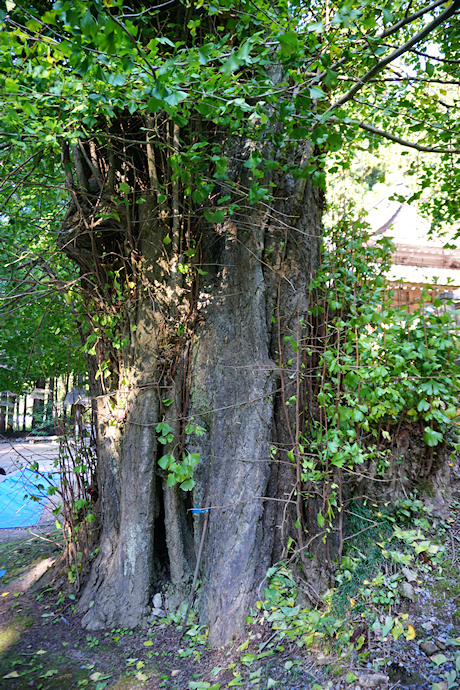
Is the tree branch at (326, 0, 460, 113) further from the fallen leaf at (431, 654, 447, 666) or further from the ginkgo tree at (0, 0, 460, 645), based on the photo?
the fallen leaf at (431, 654, 447, 666)

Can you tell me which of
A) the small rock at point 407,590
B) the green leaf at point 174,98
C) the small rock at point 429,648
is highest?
the green leaf at point 174,98

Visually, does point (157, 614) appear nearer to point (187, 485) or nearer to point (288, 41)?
point (187, 485)

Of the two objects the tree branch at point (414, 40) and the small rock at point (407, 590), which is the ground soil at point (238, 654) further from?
the tree branch at point (414, 40)

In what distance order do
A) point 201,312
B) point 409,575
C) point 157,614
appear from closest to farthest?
point 409,575 < point 157,614 < point 201,312

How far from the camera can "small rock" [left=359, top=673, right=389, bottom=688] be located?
253 centimetres

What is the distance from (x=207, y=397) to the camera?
3764 mm

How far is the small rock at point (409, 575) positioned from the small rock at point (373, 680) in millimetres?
693

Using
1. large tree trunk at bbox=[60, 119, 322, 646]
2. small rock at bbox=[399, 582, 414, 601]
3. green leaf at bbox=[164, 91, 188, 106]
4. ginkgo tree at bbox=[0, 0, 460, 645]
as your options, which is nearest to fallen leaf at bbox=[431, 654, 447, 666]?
small rock at bbox=[399, 582, 414, 601]

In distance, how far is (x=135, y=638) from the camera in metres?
Result: 3.49

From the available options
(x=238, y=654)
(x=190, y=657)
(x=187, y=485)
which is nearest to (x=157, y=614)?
(x=190, y=657)

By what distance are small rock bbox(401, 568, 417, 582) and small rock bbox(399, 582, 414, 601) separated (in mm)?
38

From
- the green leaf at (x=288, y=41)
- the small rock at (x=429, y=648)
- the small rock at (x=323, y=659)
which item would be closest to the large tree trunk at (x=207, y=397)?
the small rock at (x=323, y=659)

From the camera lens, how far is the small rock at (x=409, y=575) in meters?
3.10

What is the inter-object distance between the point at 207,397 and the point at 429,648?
2.19 meters
